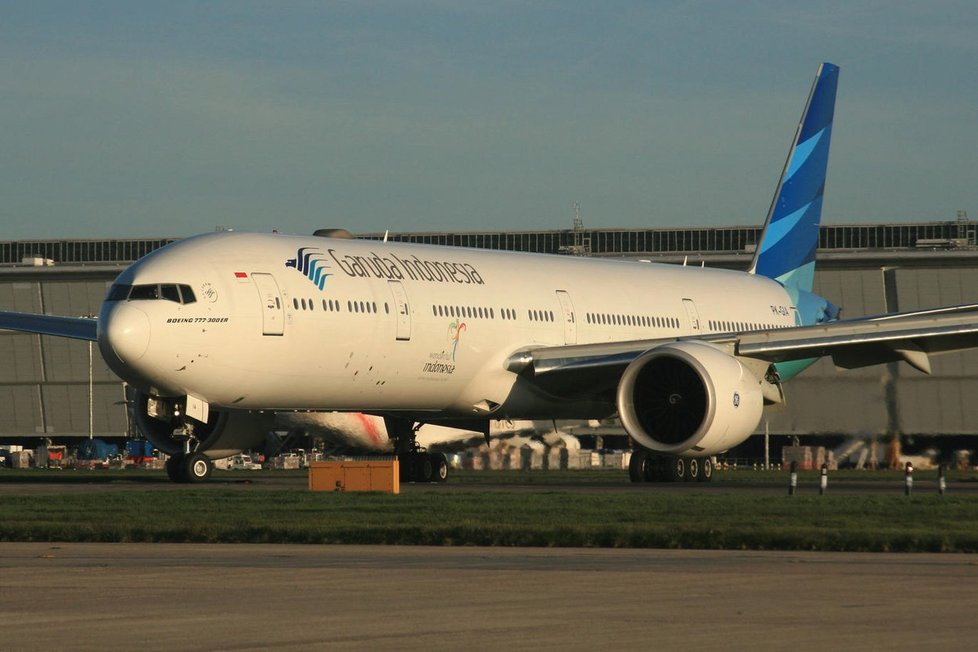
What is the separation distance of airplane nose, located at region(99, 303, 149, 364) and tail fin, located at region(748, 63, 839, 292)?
19374 millimetres

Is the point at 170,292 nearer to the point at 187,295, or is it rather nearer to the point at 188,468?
the point at 187,295

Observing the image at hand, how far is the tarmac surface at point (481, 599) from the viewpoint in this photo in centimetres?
841

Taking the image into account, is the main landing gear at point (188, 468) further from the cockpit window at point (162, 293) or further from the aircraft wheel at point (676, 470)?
the aircraft wheel at point (676, 470)

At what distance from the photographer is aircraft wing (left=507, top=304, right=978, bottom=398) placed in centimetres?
2720

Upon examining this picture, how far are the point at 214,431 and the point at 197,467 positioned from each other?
3.52ft

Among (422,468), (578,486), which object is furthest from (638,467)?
(422,468)

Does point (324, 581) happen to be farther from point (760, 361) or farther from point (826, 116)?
point (826, 116)

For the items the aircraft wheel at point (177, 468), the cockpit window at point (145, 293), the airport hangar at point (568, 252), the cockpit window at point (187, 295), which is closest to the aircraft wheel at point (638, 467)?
the aircraft wheel at point (177, 468)

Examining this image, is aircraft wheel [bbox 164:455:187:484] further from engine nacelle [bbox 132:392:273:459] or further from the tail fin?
the tail fin

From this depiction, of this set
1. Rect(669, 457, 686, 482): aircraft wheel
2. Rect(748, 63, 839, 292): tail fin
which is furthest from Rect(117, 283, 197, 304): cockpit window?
Rect(748, 63, 839, 292): tail fin

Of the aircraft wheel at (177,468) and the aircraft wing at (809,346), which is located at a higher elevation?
the aircraft wing at (809,346)

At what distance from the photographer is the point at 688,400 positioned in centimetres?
2683

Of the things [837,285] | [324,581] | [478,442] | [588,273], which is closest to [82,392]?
[837,285]

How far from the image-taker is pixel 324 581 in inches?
450
